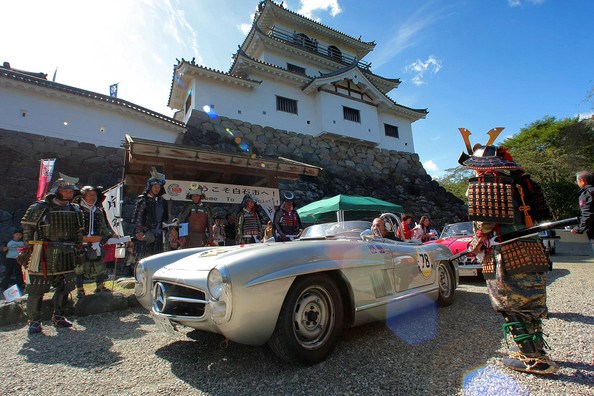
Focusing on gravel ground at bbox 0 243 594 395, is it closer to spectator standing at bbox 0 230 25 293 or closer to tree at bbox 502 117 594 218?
spectator standing at bbox 0 230 25 293

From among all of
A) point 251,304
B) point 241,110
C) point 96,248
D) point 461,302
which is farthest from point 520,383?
point 241,110

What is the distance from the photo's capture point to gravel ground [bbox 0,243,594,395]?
1.98 m

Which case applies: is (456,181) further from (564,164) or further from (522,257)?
(522,257)

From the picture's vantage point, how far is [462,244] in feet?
21.4

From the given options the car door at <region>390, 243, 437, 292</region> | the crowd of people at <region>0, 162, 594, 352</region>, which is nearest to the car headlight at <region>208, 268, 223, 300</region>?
the car door at <region>390, 243, 437, 292</region>

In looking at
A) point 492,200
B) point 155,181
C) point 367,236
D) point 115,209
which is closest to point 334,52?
point 115,209

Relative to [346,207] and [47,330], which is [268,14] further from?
[47,330]

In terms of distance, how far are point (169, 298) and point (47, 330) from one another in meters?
2.34

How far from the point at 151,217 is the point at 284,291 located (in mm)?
4051

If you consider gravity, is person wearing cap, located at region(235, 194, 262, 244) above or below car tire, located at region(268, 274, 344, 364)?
above

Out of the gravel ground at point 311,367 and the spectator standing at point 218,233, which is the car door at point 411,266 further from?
the spectator standing at point 218,233

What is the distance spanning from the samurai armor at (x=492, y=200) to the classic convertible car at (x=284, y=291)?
97 centimetres

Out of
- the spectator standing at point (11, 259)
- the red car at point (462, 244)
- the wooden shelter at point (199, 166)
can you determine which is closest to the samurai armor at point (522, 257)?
the red car at point (462, 244)

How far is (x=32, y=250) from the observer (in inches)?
142
